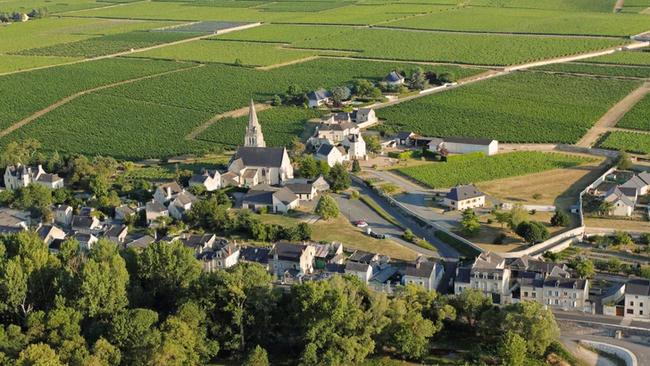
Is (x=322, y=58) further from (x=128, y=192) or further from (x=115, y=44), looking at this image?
(x=128, y=192)

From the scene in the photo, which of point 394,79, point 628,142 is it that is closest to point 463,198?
point 628,142

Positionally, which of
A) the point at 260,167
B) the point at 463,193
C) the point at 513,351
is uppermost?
the point at 463,193

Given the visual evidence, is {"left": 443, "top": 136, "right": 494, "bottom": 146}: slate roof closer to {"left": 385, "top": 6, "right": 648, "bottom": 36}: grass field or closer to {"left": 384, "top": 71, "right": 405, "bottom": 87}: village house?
{"left": 384, "top": 71, "right": 405, "bottom": 87}: village house

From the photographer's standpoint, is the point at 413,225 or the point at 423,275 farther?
the point at 413,225

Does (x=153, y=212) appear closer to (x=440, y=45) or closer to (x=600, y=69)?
(x=600, y=69)

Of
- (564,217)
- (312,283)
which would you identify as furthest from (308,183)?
(312,283)

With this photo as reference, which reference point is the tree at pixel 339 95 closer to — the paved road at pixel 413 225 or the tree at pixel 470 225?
the paved road at pixel 413 225
